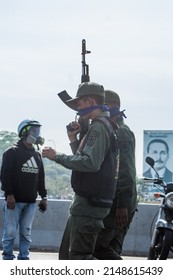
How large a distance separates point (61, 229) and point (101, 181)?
27.3 feet

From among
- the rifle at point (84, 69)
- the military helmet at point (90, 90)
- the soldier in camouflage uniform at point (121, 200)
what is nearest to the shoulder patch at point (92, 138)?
the military helmet at point (90, 90)

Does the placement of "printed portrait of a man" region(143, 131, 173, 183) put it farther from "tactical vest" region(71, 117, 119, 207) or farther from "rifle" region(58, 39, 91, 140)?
"tactical vest" region(71, 117, 119, 207)

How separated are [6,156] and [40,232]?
16.6 ft

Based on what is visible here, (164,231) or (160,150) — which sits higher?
(160,150)

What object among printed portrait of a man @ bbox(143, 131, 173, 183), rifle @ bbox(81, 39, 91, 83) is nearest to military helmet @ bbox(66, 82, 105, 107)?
rifle @ bbox(81, 39, 91, 83)

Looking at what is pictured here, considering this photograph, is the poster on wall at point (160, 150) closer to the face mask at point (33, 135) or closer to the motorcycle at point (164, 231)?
the face mask at point (33, 135)

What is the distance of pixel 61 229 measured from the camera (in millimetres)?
15508

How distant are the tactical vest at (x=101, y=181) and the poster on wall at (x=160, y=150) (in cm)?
1671

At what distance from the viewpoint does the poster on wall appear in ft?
80.7

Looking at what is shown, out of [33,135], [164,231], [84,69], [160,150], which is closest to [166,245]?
[164,231]

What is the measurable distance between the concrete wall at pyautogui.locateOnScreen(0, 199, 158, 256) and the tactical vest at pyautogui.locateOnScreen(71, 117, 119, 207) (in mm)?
7918

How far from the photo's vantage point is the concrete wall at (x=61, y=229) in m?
15.2

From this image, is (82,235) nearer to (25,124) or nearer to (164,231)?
(164,231)
